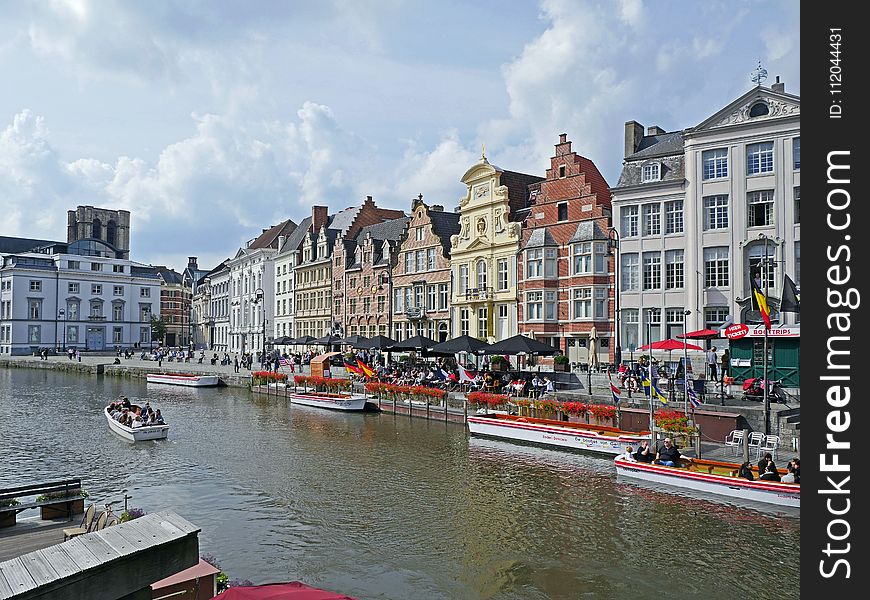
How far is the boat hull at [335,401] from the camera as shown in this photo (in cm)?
3925

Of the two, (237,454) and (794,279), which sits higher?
(794,279)

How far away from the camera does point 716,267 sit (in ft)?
125

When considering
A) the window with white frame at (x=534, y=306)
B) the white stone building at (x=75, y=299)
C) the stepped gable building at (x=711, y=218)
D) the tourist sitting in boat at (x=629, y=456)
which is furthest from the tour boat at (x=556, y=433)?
the white stone building at (x=75, y=299)

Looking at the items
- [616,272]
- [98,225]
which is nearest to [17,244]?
[98,225]

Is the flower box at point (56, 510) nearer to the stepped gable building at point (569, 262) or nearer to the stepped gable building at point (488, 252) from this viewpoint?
the stepped gable building at point (569, 262)

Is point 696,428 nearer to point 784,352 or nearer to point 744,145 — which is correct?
point 784,352

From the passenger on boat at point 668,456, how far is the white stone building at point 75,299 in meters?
97.4

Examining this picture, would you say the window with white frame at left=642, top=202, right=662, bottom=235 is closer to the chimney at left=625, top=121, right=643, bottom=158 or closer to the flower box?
the chimney at left=625, top=121, right=643, bottom=158

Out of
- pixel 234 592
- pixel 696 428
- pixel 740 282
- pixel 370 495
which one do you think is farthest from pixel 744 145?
pixel 234 592

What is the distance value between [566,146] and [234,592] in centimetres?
4135

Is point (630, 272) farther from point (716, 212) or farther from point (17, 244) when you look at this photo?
point (17, 244)

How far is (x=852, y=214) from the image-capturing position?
7062 millimetres

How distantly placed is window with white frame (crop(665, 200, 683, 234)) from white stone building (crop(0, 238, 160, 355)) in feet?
285

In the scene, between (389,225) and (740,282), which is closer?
(740,282)
